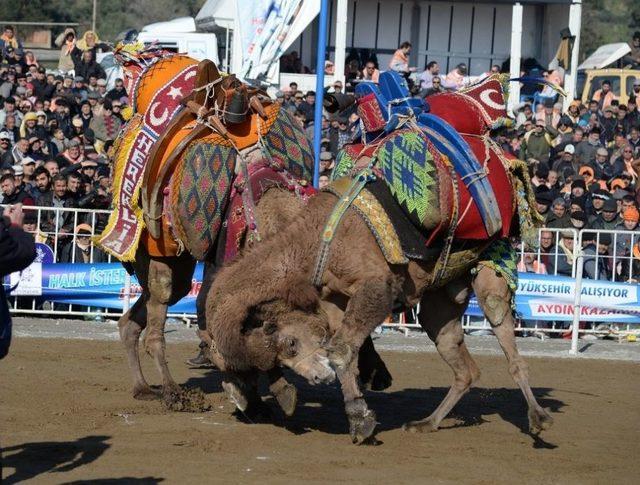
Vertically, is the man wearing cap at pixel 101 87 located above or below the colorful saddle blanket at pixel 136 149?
above

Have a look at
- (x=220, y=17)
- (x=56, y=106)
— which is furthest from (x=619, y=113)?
(x=56, y=106)

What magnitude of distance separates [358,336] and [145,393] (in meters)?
2.21

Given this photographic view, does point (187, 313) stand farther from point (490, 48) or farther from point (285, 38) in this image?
point (490, 48)

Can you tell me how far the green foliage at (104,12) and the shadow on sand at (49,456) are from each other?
32.6 metres

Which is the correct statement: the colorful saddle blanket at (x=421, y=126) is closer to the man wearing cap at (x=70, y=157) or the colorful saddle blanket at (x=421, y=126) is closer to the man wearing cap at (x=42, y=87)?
the man wearing cap at (x=70, y=157)

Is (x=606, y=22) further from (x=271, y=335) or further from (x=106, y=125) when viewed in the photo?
(x=271, y=335)

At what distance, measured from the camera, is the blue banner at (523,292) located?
42.4 feet

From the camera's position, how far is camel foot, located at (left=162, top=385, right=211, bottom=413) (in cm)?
861

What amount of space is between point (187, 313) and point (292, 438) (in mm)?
5603

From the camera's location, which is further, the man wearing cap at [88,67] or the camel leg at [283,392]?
the man wearing cap at [88,67]

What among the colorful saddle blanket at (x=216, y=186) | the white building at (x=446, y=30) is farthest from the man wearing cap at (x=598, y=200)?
the white building at (x=446, y=30)

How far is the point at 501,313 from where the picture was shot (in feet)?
26.6

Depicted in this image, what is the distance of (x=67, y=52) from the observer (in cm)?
2459

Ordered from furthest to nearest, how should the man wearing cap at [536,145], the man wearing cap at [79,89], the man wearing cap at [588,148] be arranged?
the man wearing cap at [79,89]
the man wearing cap at [588,148]
the man wearing cap at [536,145]
